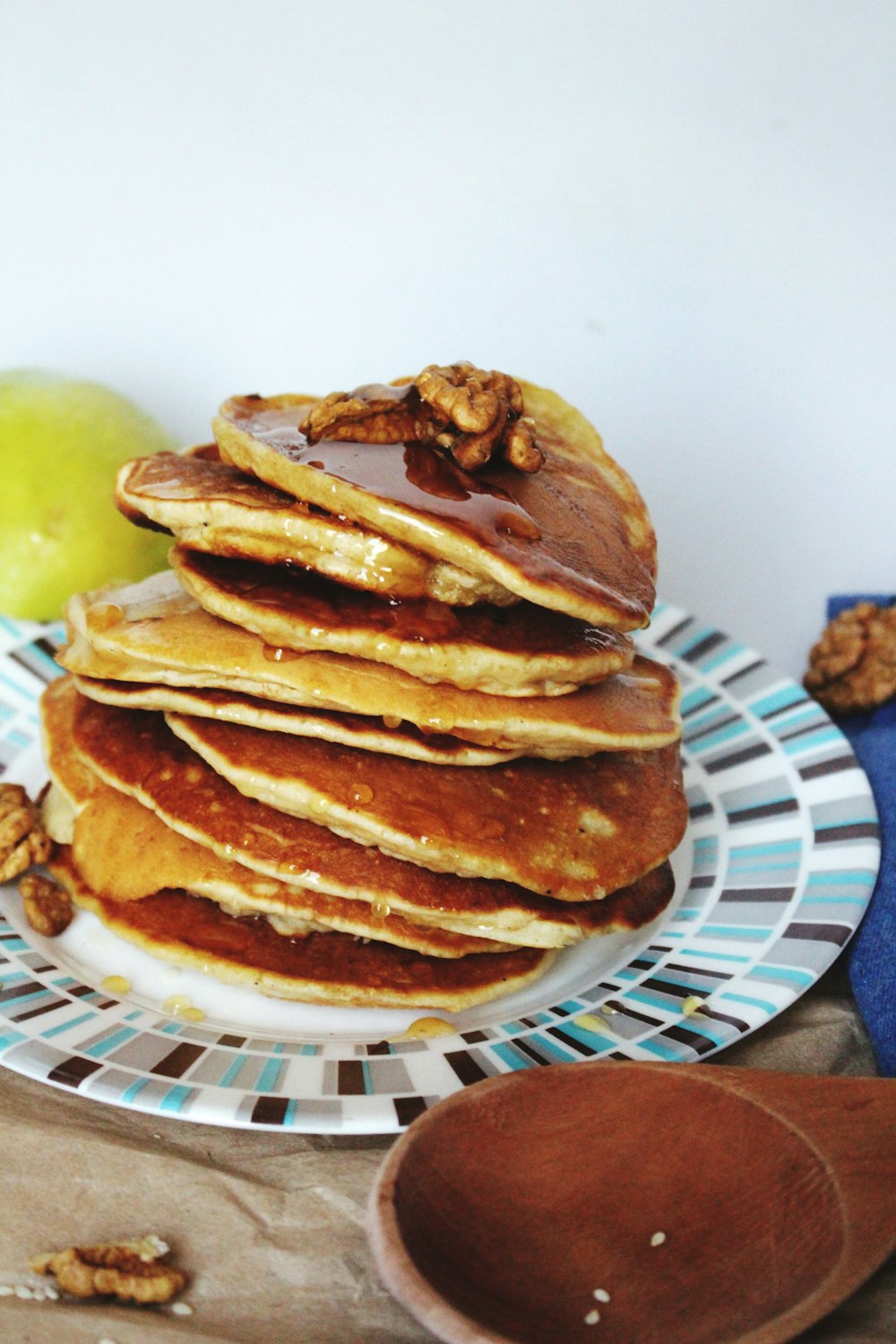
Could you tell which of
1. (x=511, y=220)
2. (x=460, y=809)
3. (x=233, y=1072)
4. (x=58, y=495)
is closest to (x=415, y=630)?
(x=460, y=809)

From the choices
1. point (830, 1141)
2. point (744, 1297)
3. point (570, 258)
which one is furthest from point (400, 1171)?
point (570, 258)

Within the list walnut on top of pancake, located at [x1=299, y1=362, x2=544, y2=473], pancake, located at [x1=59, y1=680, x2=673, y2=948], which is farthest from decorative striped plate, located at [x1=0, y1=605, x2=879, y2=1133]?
walnut on top of pancake, located at [x1=299, y1=362, x2=544, y2=473]

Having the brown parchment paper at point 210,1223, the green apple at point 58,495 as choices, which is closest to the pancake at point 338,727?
the brown parchment paper at point 210,1223

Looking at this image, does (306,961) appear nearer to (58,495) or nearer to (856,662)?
(58,495)

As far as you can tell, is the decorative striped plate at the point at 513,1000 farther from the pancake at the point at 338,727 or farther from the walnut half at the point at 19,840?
the pancake at the point at 338,727

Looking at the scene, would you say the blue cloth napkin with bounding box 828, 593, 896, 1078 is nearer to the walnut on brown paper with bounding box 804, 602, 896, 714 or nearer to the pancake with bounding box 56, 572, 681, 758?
the walnut on brown paper with bounding box 804, 602, 896, 714
